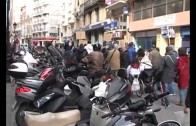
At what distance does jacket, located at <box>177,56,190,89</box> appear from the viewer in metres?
9.80

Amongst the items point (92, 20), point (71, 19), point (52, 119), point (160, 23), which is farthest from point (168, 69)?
point (71, 19)

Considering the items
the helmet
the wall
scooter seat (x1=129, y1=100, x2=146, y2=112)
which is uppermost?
the wall

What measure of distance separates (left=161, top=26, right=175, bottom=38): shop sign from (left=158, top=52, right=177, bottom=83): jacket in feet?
44.9

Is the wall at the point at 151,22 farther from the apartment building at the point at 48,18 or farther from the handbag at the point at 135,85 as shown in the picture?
the apartment building at the point at 48,18

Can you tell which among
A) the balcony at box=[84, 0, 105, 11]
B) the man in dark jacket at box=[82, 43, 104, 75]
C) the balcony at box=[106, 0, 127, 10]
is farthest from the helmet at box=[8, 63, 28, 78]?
the balcony at box=[84, 0, 105, 11]

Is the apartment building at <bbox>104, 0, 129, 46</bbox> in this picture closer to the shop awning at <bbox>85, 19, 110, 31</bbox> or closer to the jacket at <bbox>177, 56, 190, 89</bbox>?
the shop awning at <bbox>85, 19, 110, 31</bbox>

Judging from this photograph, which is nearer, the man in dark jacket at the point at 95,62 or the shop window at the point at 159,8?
the man in dark jacket at the point at 95,62

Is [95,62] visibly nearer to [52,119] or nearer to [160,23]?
[52,119]

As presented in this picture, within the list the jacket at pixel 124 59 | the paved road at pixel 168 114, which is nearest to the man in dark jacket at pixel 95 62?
the paved road at pixel 168 114

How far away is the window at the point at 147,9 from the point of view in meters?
29.3

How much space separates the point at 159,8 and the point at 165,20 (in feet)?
7.57

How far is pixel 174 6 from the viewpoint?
24.7 m

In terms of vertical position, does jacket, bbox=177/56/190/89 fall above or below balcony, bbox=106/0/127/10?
below

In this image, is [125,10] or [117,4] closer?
[125,10]
